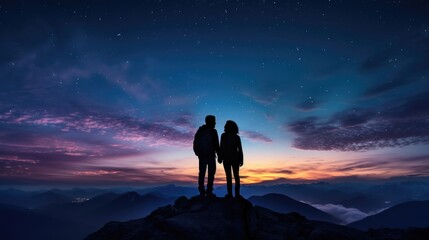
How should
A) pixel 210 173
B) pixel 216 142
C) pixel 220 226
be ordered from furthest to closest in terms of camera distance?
pixel 210 173 < pixel 216 142 < pixel 220 226

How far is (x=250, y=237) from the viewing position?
11531 mm

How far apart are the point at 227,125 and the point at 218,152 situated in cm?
146

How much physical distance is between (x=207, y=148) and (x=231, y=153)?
1.33 metres

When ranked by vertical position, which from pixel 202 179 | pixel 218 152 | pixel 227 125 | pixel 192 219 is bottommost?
pixel 192 219

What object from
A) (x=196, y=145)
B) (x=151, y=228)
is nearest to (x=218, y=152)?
(x=196, y=145)

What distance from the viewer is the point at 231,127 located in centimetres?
1388

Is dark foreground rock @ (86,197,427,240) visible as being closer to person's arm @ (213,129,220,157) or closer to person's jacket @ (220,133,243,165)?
person's jacket @ (220,133,243,165)

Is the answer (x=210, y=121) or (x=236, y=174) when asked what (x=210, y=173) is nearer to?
(x=236, y=174)

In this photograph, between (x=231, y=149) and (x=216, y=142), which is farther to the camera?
(x=216, y=142)

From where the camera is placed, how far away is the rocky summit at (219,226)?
442 inches

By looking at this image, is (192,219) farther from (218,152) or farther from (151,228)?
(218,152)

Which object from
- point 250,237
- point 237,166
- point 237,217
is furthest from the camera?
point 237,166

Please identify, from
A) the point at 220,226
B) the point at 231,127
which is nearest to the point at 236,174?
the point at 231,127

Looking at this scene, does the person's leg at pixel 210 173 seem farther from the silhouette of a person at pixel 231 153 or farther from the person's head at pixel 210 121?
the person's head at pixel 210 121
